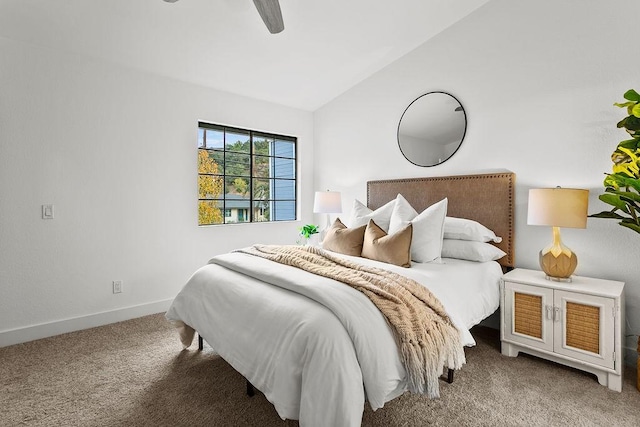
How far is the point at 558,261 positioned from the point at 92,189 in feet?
12.6

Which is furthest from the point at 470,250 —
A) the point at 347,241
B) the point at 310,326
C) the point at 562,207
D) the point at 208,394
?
the point at 208,394

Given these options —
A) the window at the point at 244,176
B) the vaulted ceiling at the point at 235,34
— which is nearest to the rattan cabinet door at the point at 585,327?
the vaulted ceiling at the point at 235,34

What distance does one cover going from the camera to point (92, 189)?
3053 mm

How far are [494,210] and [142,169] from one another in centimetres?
337

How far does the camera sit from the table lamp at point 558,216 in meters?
2.26

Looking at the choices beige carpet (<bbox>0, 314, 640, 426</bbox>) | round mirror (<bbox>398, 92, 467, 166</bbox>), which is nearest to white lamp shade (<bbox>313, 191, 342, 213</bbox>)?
round mirror (<bbox>398, 92, 467, 166</bbox>)

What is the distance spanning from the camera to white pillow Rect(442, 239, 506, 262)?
2664 mm

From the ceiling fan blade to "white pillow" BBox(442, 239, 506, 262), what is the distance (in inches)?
84.0

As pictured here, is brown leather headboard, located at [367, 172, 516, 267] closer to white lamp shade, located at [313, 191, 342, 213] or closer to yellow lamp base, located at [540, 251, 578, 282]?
yellow lamp base, located at [540, 251, 578, 282]

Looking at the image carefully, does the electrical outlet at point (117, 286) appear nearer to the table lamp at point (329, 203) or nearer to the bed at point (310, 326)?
the bed at point (310, 326)

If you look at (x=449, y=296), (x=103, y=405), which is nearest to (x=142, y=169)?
(x=103, y=405)

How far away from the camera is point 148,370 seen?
2301mm

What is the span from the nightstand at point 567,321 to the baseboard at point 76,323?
3229 millimetres

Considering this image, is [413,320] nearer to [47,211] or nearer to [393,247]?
[393,247]
